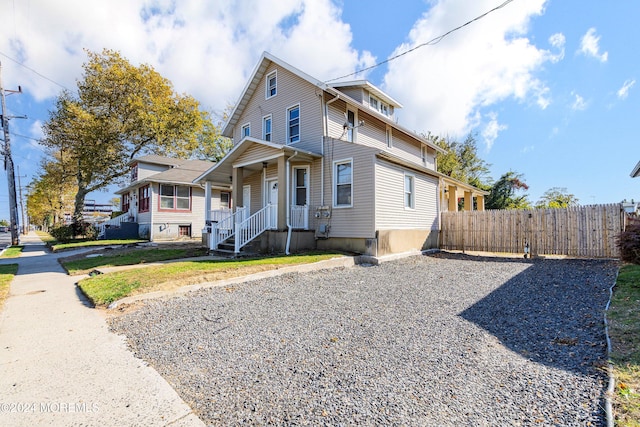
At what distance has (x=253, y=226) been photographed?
1183 cm

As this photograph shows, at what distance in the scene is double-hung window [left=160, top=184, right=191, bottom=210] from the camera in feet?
67.6

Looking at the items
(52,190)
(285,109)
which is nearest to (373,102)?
(285,109)

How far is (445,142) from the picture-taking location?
107 feet

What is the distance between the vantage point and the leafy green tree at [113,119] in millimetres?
23062

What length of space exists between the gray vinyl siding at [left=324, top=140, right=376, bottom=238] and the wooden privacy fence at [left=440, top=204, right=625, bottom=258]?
573cm

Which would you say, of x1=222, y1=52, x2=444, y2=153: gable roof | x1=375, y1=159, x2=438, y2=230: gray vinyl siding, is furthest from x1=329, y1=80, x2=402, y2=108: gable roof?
x1=375, y1=159, x2=438, y2=230: gray vinyl siding

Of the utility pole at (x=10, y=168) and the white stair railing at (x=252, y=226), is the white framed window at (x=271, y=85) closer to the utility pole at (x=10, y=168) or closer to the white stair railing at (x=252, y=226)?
the white stair railing at (x=252, y=226)

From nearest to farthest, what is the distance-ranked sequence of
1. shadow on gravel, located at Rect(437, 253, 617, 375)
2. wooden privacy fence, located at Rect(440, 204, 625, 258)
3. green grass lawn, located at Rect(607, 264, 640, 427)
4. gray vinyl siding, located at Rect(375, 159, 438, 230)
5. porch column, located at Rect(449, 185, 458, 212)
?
green grass lawn, located at Rect(607, 264, 640, 427) → shadow on gravel, located at Rect(437, 253, 617, 375) → wooden privacy fence, located at Rect(440, 204, 625, 258) → gray vinyl siding, located at Rect(375, 159, 438, 230) → porch column, located at Rect(449, 185, 458, 212)

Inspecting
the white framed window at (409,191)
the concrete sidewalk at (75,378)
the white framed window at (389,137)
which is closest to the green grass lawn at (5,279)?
the concrete sidewalk at (75,378)

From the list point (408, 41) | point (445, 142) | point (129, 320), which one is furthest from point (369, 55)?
point (445, 142)

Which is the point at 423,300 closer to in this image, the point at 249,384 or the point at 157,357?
the point at 249,384

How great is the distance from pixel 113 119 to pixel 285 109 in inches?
708

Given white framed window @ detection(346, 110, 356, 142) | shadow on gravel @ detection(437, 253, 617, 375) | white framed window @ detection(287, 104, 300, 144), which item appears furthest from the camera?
white framed window @ detection(287, 104, 300, 144)

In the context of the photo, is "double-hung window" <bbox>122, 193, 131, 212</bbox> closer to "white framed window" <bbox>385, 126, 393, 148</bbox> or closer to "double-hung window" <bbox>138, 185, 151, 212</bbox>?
"double-hung window" <bbox>138, 185, 151, 212</bbox>
